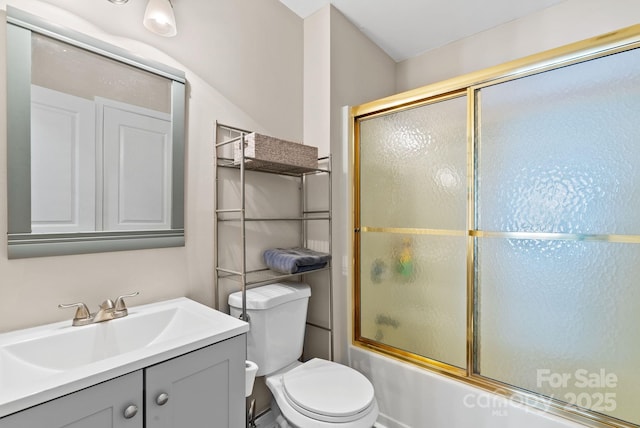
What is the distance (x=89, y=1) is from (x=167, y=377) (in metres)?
1.32

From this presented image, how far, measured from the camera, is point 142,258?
1218mm

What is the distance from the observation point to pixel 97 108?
1104 mm

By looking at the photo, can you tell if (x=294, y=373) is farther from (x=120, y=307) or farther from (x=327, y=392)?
(x=120, y=307)

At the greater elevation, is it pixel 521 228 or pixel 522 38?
pixel 522 38

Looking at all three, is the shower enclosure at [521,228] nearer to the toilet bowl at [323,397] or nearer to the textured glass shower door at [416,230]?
the textured glass shower door at [416,230]

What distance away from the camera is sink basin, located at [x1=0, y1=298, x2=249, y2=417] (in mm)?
674

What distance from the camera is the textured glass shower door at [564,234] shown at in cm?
120

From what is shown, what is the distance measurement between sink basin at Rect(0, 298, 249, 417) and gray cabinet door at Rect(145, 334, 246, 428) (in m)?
0.04

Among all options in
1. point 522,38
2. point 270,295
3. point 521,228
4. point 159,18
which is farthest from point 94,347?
point 522,38

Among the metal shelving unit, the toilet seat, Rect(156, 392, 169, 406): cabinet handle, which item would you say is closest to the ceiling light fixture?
the metal shelving unit

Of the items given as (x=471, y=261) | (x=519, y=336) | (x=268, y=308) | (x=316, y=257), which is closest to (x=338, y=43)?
(x=316, y=257)

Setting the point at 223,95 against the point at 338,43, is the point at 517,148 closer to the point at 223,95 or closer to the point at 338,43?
the point at 338,43

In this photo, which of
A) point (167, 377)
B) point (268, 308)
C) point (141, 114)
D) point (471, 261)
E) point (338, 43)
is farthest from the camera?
point (338, 43)

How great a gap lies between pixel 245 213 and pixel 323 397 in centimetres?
91
